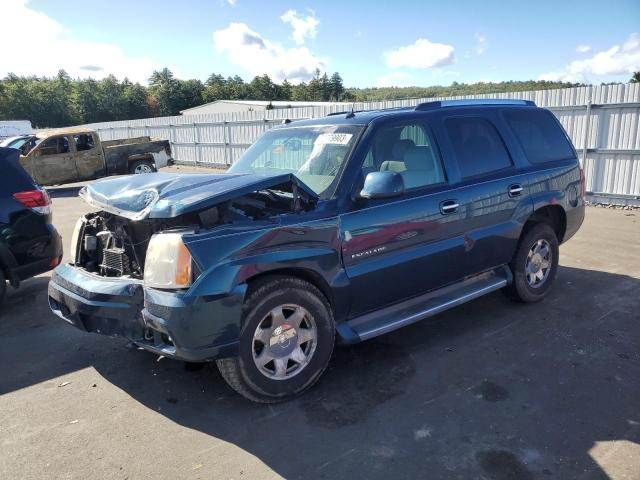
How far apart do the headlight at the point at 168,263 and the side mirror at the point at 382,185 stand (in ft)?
4.37

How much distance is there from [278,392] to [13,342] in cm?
291

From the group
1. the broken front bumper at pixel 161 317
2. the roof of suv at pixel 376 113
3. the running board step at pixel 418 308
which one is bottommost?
the running board step at pixel 418 308

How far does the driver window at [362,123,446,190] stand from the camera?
394 centimetres

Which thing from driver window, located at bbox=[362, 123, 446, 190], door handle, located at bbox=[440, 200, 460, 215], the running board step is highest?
driver window, located at bbox=[362, 123, 446, 190]

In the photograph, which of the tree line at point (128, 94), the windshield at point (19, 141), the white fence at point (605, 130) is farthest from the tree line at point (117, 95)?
the white fence at point (605, 130)

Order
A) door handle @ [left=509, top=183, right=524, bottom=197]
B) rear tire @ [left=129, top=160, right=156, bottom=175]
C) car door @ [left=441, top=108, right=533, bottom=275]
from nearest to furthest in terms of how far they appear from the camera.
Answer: car door @ [left=441, top=108, right=533, bottom=275] → door handle @ [left=509, top=183, right=524, bottom=197] → rear tire @ [left=129, top=160, right=156, bottom=175]

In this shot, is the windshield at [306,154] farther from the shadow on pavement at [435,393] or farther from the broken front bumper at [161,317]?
the shadow on pavement at [435,393]

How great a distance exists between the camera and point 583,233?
26.9 feet

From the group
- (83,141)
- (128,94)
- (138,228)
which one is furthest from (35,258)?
(128,94)

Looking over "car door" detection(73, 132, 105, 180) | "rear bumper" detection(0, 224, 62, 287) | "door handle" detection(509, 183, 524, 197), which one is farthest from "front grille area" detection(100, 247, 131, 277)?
"car door" detection(73, 132, 105, 180)

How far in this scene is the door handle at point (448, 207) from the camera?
411 cm

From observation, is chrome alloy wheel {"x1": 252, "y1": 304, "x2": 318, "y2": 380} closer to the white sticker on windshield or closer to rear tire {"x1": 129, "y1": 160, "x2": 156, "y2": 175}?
the white sticker on windshield

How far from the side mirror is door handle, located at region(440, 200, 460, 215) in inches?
28.6

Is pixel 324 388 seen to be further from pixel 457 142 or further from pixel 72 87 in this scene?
pixel 72 87
